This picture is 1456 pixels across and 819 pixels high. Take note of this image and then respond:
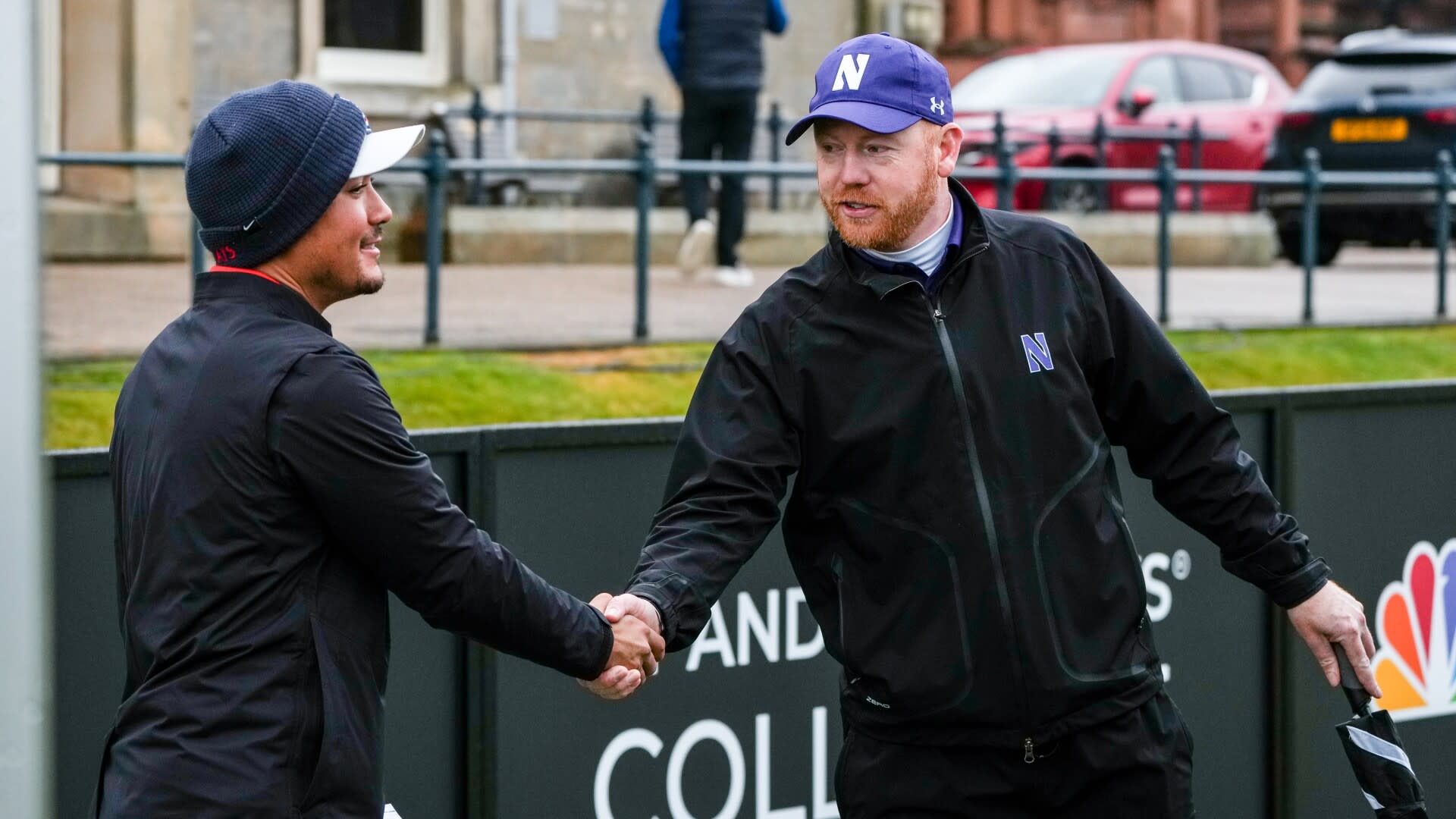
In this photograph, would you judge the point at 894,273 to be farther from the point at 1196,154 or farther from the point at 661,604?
the point at 1196,154

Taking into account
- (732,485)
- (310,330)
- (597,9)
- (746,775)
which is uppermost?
(597,9)

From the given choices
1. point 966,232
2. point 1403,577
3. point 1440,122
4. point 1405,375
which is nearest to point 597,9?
point 1440,122

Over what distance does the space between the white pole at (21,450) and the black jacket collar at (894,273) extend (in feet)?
5.69

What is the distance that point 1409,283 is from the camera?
14336mm

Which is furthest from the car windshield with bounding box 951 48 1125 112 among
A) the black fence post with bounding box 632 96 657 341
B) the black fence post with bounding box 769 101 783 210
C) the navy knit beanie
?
the navy knit beanie

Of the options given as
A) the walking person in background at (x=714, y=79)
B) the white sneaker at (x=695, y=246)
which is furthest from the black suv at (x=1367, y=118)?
the white sneaker at (x=695, y=246)

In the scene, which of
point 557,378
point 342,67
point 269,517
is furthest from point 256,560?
point 342,67

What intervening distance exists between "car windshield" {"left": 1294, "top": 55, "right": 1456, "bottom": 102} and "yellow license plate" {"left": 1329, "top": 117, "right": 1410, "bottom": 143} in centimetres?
24

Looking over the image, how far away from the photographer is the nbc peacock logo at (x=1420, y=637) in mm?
5543

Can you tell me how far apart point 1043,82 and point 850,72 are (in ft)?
46.8

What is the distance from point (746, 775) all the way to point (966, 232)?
162 centimetres

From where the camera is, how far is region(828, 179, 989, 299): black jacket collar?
3.42 metres

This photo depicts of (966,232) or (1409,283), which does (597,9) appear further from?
(966,232)

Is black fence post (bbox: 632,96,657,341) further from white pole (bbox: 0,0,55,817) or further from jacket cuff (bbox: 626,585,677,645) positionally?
white pole (bbox: 0,0,55,817)
